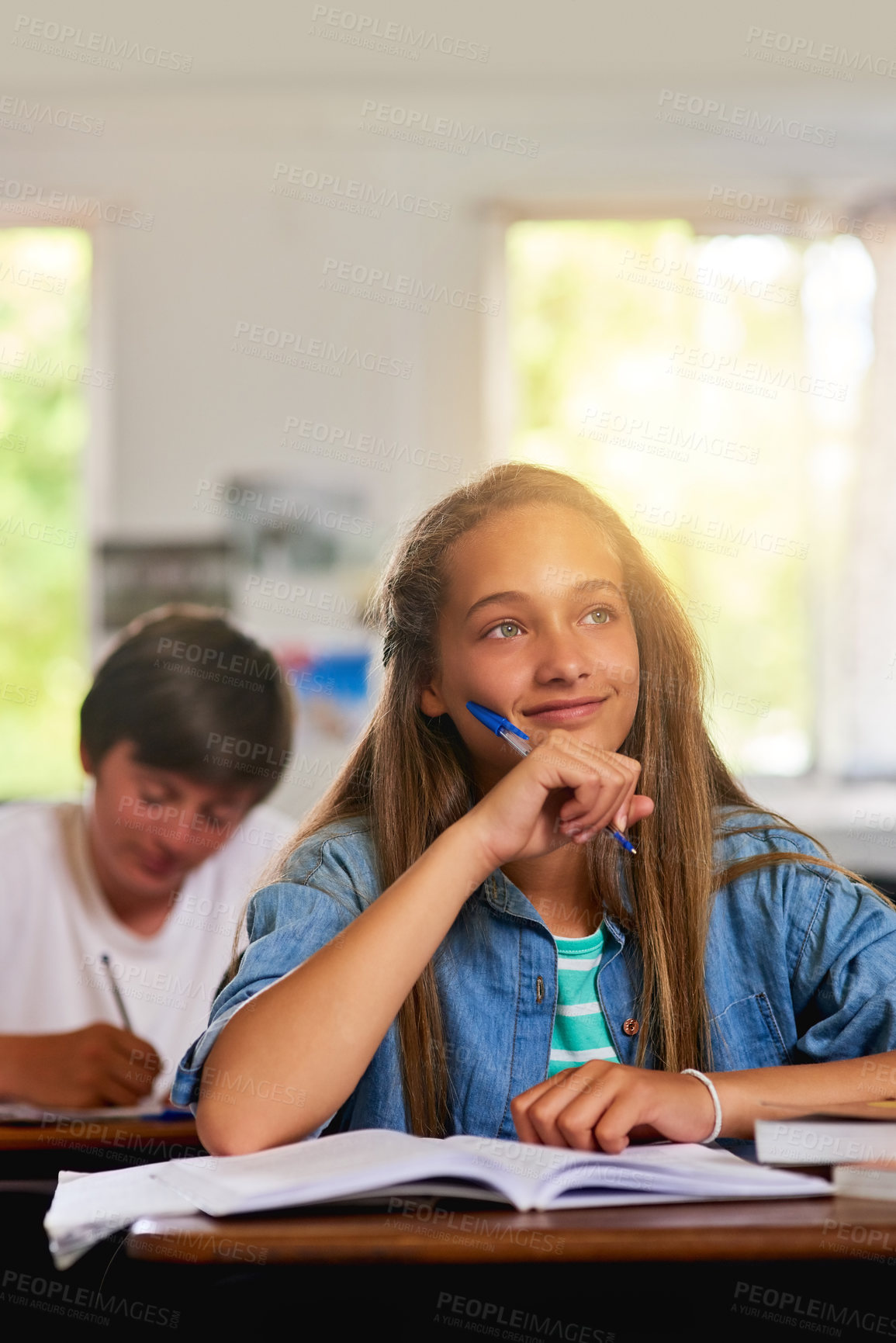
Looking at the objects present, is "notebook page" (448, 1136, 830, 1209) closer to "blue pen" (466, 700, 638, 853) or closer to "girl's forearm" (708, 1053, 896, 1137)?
"girl's forearm" (708, 1053, 896, 1137)

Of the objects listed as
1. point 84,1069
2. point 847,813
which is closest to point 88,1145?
point 84,1069

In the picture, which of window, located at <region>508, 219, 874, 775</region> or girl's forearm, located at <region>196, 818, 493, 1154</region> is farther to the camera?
window, located at <region>508, 219, 874, 775</region>

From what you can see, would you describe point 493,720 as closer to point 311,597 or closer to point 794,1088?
point 794,1088

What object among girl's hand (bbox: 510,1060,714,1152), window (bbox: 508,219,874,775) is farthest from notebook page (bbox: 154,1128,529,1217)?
window (bbox: 508,219,874,775)

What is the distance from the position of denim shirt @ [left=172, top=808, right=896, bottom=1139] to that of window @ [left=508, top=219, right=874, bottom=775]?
219 cm

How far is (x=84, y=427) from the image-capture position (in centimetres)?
341

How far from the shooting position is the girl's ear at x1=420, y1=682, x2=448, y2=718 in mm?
1354

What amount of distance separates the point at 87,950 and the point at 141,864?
19cm

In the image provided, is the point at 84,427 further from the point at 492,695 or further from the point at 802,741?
the point at 492,695

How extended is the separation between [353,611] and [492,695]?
205 cm

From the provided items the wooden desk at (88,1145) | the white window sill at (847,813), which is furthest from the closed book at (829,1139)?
the white window sill at (847,813)

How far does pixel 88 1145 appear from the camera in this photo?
1179mm

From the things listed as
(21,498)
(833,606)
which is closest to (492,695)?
(833,606)

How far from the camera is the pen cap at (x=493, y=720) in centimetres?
122
